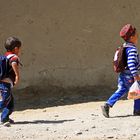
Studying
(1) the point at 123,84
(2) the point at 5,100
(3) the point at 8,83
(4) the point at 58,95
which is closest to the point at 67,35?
(4) the point at 58,95

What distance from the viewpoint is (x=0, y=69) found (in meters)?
7.52

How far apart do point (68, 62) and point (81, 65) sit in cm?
25

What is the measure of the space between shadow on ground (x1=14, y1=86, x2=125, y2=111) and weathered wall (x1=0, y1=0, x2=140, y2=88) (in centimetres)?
11

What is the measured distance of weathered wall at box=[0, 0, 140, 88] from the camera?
9984 millimetres

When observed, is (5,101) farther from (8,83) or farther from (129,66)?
(129,66)

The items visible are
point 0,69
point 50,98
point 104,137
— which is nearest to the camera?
point 104,137

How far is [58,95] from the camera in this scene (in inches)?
394

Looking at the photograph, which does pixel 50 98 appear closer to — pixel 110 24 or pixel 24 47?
pixel 24 47

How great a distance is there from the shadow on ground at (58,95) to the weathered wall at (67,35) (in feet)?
0.37

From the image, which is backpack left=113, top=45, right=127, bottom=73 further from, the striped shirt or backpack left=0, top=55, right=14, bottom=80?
backpack left=0, top=55, right=14, bottom=80

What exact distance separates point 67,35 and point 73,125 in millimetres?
3037

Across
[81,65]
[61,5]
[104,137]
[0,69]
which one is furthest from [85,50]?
[104,137]

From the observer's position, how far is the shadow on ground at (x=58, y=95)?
9.72 m

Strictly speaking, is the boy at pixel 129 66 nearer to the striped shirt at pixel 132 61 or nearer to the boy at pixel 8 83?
the striped shirt at pixel 132 61
